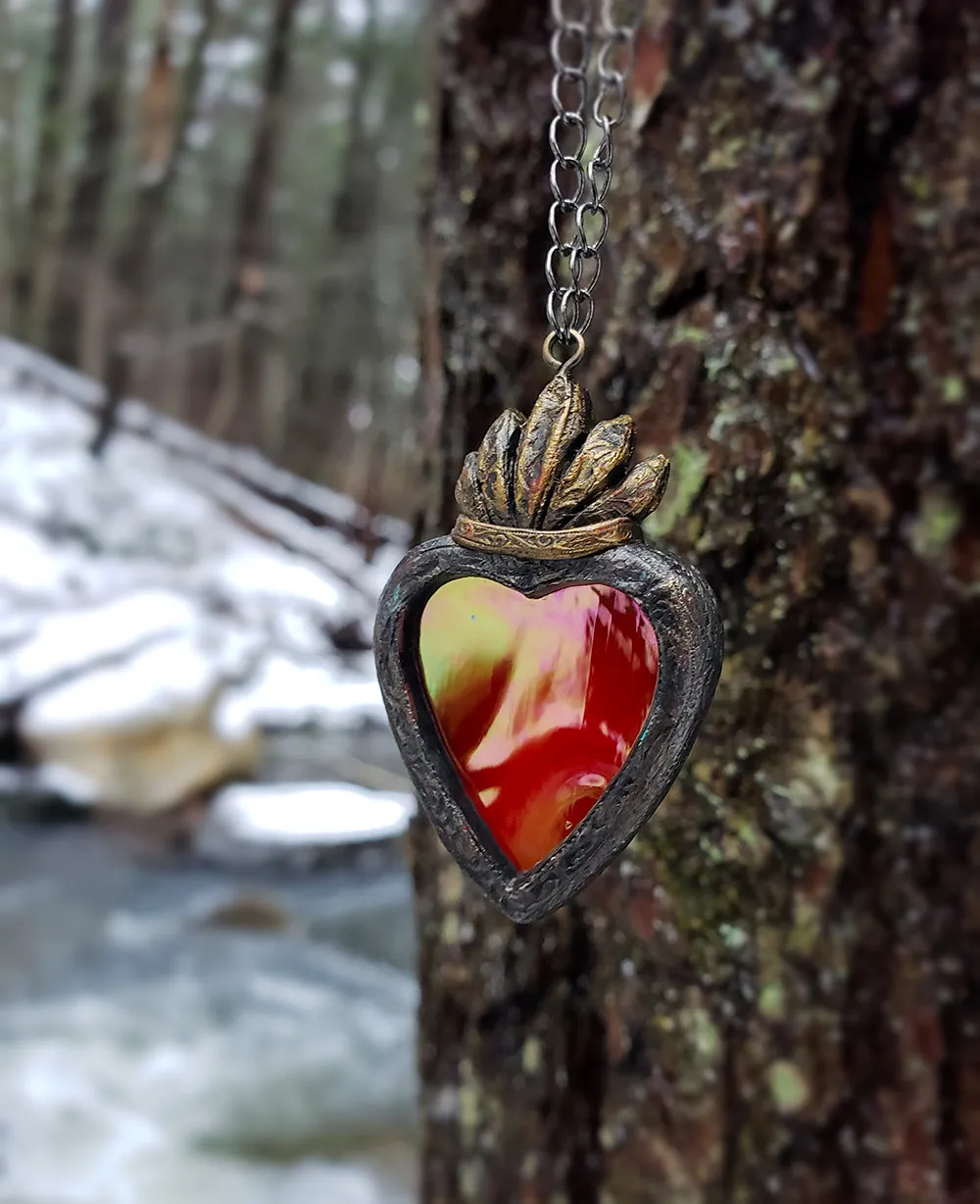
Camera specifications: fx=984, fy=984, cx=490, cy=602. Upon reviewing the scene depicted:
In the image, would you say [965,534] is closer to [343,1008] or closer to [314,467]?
[343,1008]

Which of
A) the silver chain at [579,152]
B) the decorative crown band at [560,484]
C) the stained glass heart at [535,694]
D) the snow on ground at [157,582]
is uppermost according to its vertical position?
the silver chain at [579,152]

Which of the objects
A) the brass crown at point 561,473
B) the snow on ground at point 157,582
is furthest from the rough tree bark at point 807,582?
the snow on ground at point 157,582

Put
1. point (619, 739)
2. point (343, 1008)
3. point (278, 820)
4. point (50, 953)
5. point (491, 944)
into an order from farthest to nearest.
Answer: point (278, 820) < point (50, 953) < point (343, 1008) < point (491, 944) < point (619, 739)

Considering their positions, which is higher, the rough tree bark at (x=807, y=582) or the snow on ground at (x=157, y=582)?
the rough tree bark at (x=807, y=582)

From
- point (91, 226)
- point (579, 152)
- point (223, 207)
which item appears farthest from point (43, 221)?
point (579, 152)

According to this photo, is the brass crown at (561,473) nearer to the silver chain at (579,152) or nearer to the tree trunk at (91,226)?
the silver chain at (579,152)

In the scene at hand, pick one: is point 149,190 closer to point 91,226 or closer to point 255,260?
point 91,226

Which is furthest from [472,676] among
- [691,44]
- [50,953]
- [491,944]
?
[50,953]
